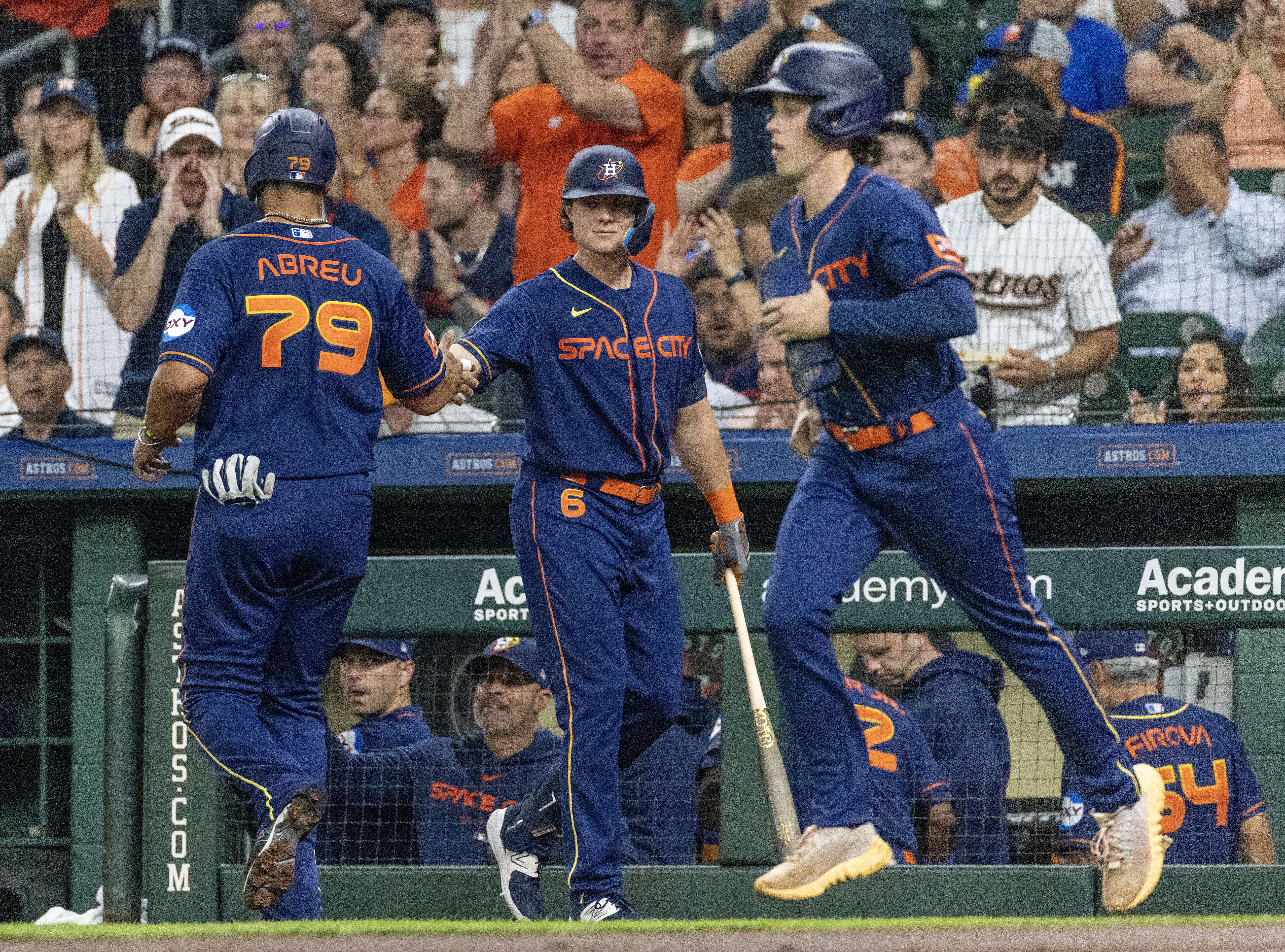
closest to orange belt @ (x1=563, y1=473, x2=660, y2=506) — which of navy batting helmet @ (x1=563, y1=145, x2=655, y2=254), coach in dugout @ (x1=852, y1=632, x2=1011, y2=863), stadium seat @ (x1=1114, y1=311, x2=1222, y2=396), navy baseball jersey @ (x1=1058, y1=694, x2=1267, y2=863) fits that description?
navy batting helmet @ (x1=563, y1=145, x2=655, y2=254)

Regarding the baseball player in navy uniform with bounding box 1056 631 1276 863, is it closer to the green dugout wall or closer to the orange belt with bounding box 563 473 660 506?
the green dugout wall

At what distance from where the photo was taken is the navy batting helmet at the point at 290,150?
3363 mm

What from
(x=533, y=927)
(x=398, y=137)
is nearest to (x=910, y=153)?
(x=398, y=137)

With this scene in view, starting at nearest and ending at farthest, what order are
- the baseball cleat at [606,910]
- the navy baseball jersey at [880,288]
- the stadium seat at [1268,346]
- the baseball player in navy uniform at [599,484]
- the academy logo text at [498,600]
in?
the navy baseball jersey at [880,288] → the baseball cleat at [606,910] → the baseball player in navy uniform at [599,484] → the academy logo text at [498,600] → the stadium seat at [1268,346]

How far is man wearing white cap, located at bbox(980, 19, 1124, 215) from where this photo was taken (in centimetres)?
670

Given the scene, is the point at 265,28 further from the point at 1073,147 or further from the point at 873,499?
the point at 873,499

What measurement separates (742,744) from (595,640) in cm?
90

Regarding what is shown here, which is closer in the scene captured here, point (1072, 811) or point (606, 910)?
point (606, 910)

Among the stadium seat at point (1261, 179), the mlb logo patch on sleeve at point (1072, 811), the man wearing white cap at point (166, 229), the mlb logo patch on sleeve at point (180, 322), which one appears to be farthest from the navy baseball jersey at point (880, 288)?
the man wearing white cap at point (166, 229)

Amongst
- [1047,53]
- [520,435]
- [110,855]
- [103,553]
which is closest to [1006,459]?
[110,855]

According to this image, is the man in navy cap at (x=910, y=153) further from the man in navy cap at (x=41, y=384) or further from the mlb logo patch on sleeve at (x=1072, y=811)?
the man in navy cap at (x=41, y=384)

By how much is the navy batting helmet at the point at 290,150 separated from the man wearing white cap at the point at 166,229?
11.4 ft

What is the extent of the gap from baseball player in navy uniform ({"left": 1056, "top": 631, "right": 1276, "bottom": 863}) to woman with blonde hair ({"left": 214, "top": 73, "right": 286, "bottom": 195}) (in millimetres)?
4603

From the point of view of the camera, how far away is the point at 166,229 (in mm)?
6750
